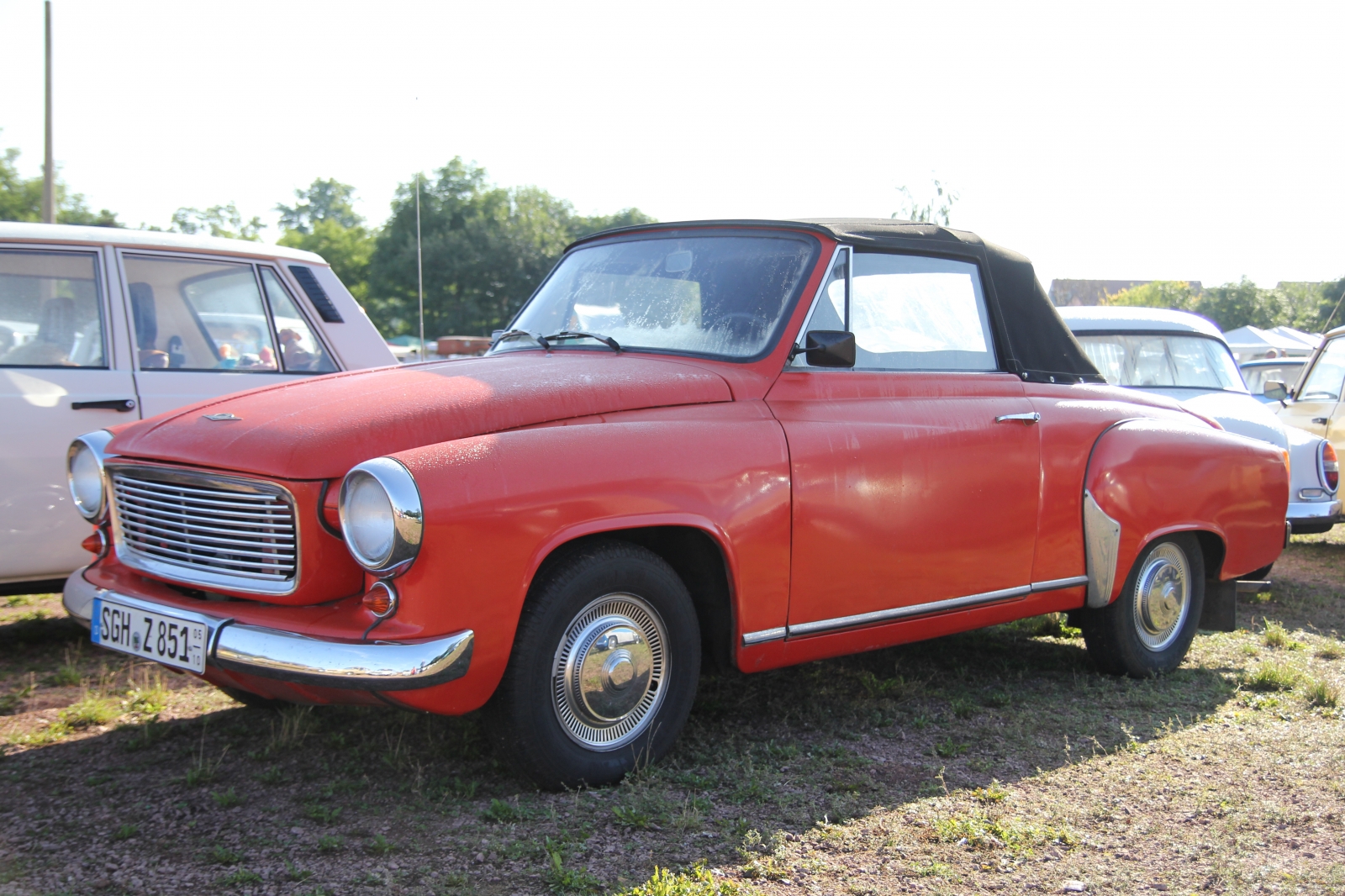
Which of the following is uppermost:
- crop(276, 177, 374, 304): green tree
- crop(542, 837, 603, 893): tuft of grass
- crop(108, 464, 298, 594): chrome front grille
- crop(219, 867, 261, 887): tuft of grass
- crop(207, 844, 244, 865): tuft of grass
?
crop(276, 177, 374, 304): green tree

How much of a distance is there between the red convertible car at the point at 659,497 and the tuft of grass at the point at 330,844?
0.36 metres

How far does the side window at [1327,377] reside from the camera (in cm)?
915

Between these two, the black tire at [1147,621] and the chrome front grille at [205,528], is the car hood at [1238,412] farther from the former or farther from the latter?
the chrome front grille at [205,528]

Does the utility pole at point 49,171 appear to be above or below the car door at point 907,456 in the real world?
above

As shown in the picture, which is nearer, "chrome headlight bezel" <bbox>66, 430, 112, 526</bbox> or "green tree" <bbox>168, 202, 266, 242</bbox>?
"chrome headlight bezel" <bbox>66, 430, 112, 526</bbox>

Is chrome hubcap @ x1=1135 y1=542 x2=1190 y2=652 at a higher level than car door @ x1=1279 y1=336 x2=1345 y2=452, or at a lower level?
lower

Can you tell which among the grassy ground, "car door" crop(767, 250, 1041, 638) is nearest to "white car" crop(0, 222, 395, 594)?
the grassy ground

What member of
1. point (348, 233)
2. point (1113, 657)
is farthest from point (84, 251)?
point (348, 233)

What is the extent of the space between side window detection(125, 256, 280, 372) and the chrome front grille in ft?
6.57

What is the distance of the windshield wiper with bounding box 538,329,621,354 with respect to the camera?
13.4ft

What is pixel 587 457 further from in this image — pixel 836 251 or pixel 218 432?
pixel 836 251

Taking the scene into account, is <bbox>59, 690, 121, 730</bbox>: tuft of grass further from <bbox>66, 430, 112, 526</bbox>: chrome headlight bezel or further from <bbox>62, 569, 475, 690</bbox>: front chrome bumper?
<bbox>62, 569, 475, 690</bbox>: front chrome bumper

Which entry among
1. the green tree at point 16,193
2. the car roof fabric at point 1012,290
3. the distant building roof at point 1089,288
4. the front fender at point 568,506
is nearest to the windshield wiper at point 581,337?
the car roof fabric at point 1012,290

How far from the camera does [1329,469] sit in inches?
303
